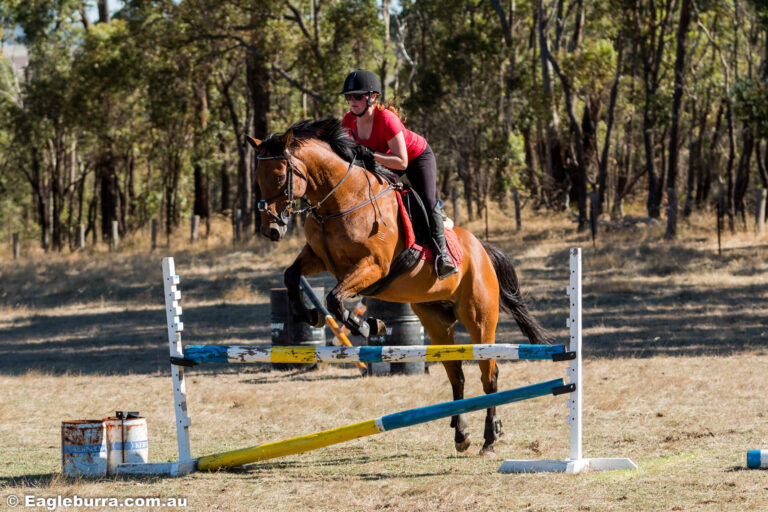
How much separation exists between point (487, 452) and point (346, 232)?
6.10ft

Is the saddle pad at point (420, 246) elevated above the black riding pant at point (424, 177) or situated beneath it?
situated beneath

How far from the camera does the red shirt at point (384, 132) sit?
632 cm

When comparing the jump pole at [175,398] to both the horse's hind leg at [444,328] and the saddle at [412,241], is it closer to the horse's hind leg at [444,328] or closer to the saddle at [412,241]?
the saddle at [412,241]

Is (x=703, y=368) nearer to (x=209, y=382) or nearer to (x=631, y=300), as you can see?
(x=209, y=382)

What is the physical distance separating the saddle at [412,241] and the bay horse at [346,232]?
43 millimetres

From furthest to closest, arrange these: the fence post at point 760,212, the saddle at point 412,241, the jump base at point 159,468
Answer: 1. the fence post at point 760,212
2. the saddle at point 412,241
3. the jump base at point 159,468

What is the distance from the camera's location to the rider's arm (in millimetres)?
6242

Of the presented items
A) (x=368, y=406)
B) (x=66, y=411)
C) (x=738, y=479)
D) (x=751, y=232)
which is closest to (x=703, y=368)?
(x=368, y=406)

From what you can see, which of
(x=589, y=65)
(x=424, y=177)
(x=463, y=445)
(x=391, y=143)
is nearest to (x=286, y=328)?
(x=463, y=445)

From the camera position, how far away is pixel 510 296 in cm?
712

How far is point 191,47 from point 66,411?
19.7 m

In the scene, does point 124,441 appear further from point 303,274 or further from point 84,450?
point 303,274

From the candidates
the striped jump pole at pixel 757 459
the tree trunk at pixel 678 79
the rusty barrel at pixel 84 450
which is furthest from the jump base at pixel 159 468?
the tree trunk at pixel 678 79

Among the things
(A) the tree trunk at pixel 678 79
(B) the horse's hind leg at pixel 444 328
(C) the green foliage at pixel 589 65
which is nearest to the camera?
(B) the horse's hind leg at pixel 444 328
